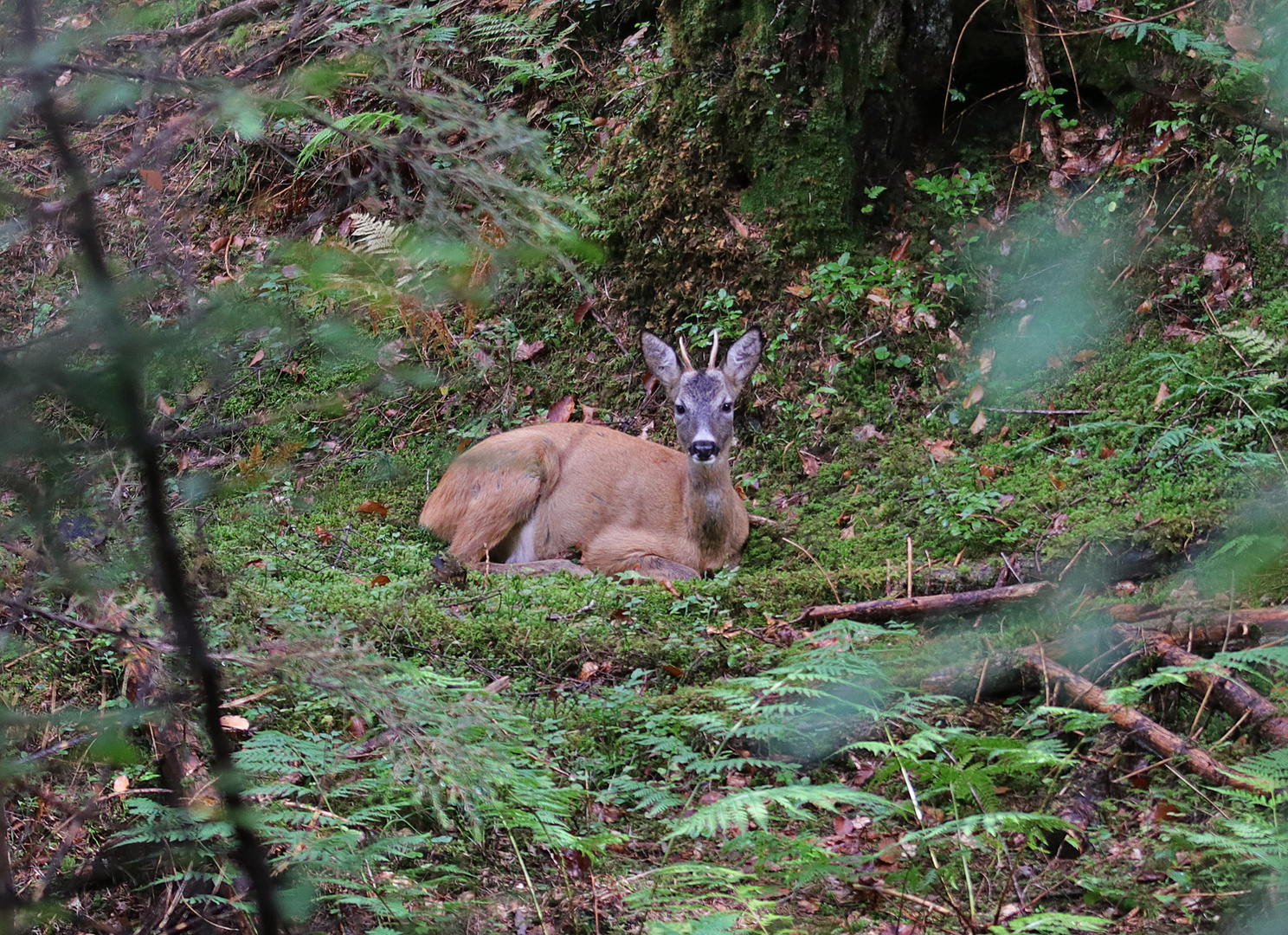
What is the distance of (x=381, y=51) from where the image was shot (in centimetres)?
208

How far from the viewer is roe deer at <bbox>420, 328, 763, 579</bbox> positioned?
689cm

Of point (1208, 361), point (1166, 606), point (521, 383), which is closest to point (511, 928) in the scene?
point (1166, 606)

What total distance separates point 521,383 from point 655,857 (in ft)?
19.9

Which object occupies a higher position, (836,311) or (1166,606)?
(836,311)

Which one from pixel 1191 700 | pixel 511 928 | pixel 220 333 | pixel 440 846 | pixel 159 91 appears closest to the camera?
pixel 220 333

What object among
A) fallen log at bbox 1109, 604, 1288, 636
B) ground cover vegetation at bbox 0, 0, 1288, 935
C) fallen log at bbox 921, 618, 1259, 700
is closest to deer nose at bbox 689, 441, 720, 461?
ground cover vegetation at bbox 0, 0, 1288, 935

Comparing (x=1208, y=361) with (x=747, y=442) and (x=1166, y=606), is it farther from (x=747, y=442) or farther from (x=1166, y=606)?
(x=747, y=442)

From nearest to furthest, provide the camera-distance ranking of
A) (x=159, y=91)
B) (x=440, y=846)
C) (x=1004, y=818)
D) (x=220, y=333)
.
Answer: (x=220, y=333), (x=159, y=91), (x=1004, y=818), (x=440, y=846)

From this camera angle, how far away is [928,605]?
187 inches

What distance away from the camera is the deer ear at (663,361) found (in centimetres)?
712

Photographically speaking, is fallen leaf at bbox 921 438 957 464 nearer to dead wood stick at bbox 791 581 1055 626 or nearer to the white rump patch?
dead wood stick at bbox 791 581 1055 626

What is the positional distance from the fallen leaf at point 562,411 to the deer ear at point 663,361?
4.71 feet

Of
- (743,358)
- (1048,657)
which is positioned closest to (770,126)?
(743,358)

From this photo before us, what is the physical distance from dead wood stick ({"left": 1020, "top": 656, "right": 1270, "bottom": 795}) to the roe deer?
3283 millimetres
